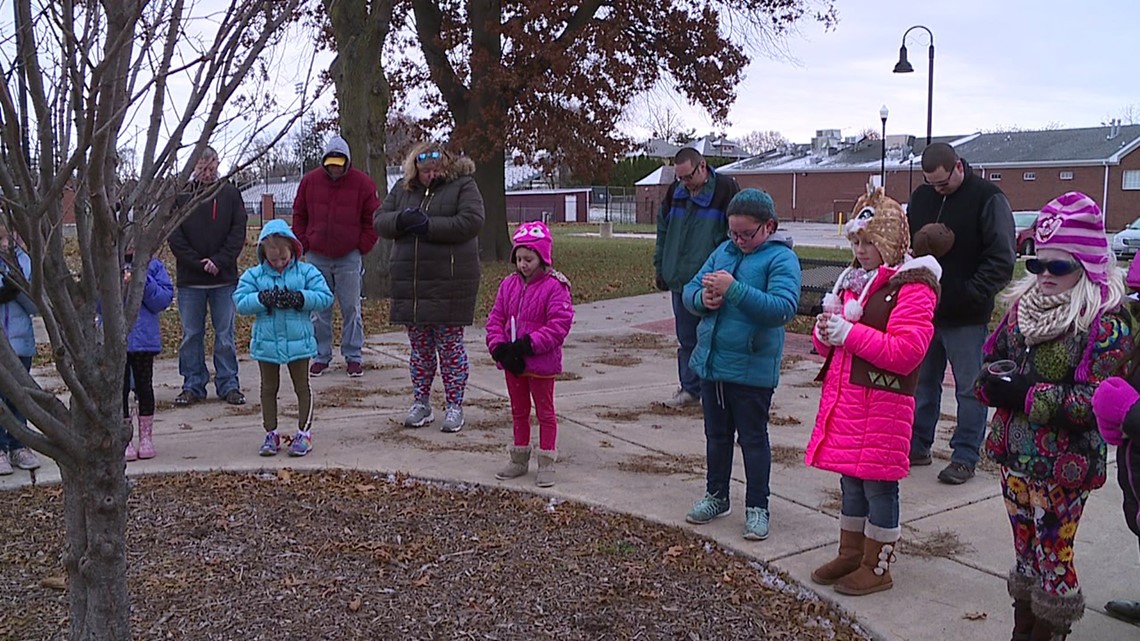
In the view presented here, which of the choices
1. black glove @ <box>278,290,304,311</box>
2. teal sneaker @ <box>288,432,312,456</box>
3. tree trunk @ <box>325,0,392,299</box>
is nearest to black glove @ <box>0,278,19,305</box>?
black glove @ <box>278,290,304,311</box>

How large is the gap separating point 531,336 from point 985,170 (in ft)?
193

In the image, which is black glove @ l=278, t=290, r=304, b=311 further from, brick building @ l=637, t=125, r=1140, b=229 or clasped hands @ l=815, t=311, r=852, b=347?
brick building @ l=637, t=125, r=1140, b=229

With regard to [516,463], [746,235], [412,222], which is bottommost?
[516,463]

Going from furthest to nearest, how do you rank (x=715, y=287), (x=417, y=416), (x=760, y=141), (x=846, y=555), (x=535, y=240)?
(x=760, y=141), (x=417, y=416), (x=535, y=240), (x=715, y=287), (x=846, y=555)

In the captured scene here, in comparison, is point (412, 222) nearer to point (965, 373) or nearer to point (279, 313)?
point (279, 313)

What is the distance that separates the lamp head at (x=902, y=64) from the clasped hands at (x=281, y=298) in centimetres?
2590

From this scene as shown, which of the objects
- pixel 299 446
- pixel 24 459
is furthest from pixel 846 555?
pixel 24 459

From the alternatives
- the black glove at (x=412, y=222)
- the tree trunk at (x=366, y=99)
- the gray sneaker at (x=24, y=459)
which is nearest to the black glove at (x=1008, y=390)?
the black glove at (x=412, y=222)

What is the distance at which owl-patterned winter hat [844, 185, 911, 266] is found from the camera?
401 centimetres

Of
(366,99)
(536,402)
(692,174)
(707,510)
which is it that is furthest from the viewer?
(366,99)

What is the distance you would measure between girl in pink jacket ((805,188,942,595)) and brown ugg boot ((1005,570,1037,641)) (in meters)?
0.57

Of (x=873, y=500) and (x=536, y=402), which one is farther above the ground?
(x=536, y=402)

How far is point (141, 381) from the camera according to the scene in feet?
19.8

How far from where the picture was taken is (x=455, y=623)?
12.1 ft
